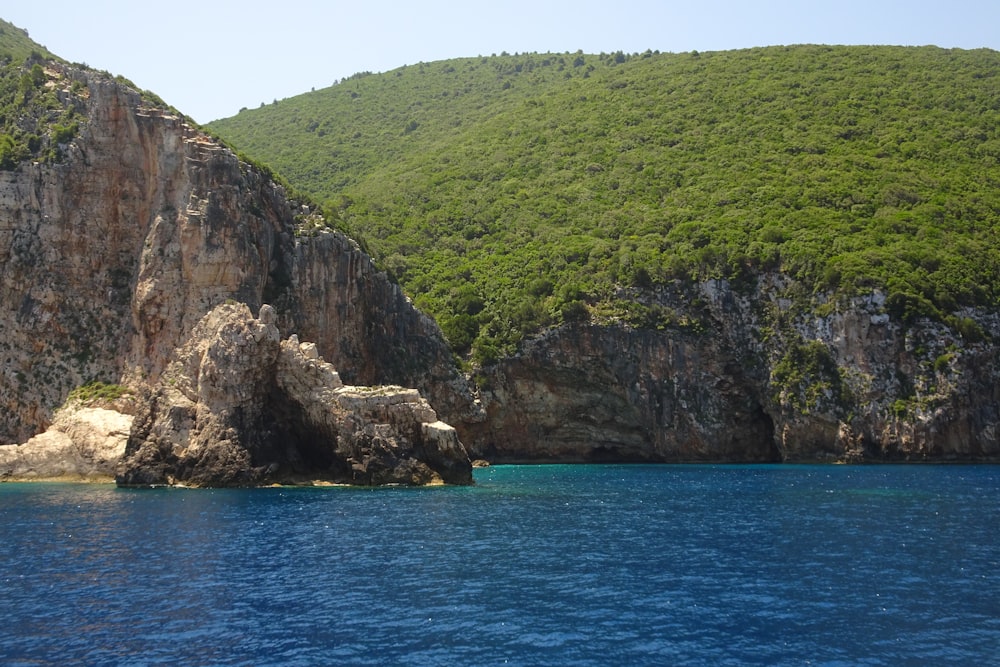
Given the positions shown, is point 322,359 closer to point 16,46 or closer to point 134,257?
point 134,257

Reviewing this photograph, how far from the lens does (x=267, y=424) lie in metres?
50.2

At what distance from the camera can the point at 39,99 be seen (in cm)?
6544

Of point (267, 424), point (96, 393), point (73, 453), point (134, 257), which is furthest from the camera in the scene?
point (134, 257)

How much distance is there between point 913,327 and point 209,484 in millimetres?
50658

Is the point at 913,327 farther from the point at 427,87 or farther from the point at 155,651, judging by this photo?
the point at 427,87

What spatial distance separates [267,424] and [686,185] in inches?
2180

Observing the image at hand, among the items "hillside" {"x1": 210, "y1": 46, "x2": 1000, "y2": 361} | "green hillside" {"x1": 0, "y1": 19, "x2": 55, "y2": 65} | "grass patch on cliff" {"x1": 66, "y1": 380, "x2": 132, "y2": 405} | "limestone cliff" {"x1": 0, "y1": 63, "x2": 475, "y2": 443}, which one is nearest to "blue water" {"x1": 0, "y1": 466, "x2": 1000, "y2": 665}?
"grass patch on cliff" {"x1": 66, "y1": 380, "x2": 132, "y2": 405}

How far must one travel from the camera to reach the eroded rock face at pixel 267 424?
47.8 m

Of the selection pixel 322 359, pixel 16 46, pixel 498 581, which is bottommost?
pixel 498 581

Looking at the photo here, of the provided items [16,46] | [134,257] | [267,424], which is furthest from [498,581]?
[16,46]

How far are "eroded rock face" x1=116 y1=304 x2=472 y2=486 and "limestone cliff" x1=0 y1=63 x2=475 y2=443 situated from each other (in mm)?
8663

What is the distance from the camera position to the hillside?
74.6 m

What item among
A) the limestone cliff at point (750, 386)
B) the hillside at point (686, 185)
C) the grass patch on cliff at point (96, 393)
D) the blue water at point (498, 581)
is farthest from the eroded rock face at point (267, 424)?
the hillside at point (686, 185)

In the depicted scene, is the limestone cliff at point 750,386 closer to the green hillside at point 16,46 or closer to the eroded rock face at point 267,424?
the eroded rock face at point 267,424
